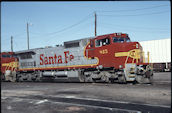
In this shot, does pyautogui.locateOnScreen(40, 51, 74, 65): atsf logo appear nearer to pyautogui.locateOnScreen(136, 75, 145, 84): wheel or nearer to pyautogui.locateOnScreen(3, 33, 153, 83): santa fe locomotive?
pyautogui.locateOnScreen(3, 33, 153, 83): santa fe locomotive

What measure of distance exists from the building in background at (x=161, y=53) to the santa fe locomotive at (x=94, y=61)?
1375cm

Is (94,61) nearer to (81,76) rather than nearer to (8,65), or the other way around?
(81,76)

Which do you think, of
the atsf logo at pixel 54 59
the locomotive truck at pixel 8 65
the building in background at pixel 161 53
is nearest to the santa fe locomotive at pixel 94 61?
the atsf logo at pixel 54 59

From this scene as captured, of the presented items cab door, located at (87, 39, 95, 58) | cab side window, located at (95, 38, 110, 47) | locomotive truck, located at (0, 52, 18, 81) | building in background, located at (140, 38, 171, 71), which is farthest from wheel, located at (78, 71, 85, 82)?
building in background, located at (140, 38, 171, 71)

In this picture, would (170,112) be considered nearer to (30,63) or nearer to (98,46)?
(98,46)

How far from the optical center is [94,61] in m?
16.1

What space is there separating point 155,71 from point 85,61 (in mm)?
15677

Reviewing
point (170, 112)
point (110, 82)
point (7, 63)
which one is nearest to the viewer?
point (170, 112)

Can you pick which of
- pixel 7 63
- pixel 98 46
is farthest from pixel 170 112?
pixel 7 63

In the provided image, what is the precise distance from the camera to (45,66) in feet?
65.5

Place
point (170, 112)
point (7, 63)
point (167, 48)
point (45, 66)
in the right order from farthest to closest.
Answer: point (167, 48) → point (7, 63) → point (45, 66) → point (170, 112)

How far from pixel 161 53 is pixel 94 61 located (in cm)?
1549

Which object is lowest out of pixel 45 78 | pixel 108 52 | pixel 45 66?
pixel 45 78

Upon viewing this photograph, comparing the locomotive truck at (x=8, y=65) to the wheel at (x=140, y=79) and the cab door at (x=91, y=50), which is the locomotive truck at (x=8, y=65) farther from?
the wheel at (x=140, y=79)
